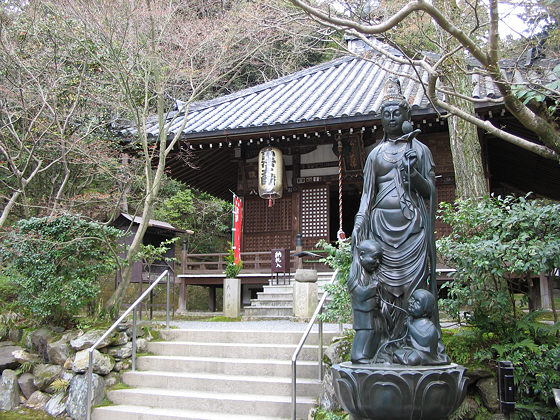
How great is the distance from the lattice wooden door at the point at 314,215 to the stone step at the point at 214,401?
6586 millimetres

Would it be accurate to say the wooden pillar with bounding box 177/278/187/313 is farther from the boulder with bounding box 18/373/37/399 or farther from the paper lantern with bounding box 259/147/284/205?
the boulder with bounding box 18/373/37/399

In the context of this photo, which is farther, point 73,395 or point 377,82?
point 377,82

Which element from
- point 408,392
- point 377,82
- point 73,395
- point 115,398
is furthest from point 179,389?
point 377,82

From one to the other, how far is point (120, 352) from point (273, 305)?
13.5 ft

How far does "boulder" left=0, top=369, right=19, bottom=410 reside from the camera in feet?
22.3

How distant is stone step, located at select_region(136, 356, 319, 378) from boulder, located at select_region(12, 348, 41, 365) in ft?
5.02

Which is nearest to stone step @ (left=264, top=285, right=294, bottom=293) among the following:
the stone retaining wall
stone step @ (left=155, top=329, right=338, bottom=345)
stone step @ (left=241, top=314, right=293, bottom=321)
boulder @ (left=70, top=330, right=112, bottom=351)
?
Result: stone step @ (left=241, top=314, right=293, bottom=321)

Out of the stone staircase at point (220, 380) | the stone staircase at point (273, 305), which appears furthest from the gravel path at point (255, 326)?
the stone staircase at point (220, 380)

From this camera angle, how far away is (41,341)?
720 cm

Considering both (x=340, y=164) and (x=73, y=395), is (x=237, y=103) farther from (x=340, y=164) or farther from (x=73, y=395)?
(x=73, y=395)

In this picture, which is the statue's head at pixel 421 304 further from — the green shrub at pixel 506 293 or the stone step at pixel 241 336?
the stone step at pixel 241 336

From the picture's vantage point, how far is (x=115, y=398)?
250 inches

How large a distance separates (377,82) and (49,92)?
8.06 meters

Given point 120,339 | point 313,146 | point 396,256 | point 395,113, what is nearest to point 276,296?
point 313,146
